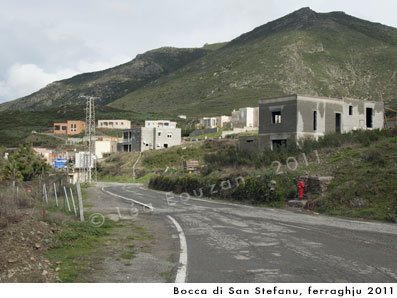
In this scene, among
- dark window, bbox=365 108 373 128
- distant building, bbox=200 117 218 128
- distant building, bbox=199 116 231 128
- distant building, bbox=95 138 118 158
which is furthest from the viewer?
distant building, bbox=200 117 218 128

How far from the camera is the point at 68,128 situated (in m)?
132

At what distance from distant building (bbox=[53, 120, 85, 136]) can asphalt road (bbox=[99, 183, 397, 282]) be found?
401 ft

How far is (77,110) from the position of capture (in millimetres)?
182500

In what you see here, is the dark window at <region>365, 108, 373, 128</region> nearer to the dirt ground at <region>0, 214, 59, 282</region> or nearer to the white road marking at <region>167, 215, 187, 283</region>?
the white road marking at <region>167, 215, 187, 283</region>

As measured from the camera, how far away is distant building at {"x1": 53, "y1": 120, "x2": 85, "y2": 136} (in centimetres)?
13069

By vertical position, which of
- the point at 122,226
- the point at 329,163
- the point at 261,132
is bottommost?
the point at 122,226

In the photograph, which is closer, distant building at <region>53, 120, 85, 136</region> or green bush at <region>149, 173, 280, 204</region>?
green bush at <region>149, 173, 280, 204</region>

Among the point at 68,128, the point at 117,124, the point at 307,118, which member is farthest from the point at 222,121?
the point at 307,118

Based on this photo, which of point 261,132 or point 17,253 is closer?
point 17,253

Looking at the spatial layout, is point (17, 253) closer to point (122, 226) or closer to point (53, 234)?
point (53, 234)

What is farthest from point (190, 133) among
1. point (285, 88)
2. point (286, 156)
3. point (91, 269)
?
point (91, 269)

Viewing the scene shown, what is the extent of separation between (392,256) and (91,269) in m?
6.17

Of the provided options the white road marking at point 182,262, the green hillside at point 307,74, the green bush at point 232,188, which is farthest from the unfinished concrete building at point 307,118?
the green hillside at point 307,74

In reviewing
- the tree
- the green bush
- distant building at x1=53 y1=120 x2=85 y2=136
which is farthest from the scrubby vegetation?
distant building at x1=53 y1=120 x2=85 y2=136
